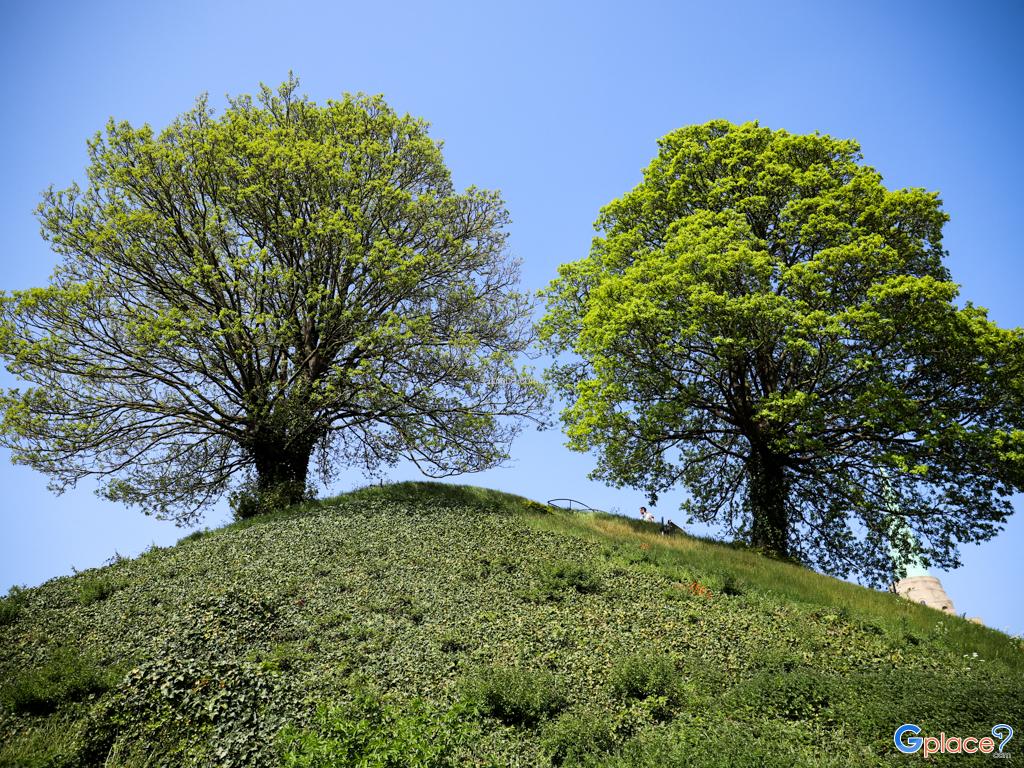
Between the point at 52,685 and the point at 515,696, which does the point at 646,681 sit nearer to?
the point at 515,696

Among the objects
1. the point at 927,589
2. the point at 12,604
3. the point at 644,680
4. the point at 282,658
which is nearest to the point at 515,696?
the point at 644,680

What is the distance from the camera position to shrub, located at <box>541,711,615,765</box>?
8.50 metres

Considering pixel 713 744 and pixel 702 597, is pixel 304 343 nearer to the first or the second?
pixel 702 597

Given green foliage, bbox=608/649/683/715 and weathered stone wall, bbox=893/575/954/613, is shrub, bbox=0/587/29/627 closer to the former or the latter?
green foliage, bbox=608/649/683/715

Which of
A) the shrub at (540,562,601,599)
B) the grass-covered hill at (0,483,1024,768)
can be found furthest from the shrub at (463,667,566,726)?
the shrub at (540,562,601,599)

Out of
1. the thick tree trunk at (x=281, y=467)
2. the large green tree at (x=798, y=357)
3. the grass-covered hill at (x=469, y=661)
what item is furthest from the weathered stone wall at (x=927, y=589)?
the thick tree trunk at (x=281, y=467)

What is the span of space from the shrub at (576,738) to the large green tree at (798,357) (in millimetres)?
11239

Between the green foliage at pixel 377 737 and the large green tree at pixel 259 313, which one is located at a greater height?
the large green tree at pixel 259 313

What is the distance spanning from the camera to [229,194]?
2084cm

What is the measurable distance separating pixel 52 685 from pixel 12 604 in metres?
4.75

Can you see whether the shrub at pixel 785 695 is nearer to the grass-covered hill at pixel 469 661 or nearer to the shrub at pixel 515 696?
the grass-covered hill at pixel 469 661

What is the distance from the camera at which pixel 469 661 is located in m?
10.7

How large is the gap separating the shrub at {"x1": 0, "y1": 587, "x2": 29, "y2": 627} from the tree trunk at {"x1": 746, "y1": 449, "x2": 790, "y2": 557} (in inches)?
782

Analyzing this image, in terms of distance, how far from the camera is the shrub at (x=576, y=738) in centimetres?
850
